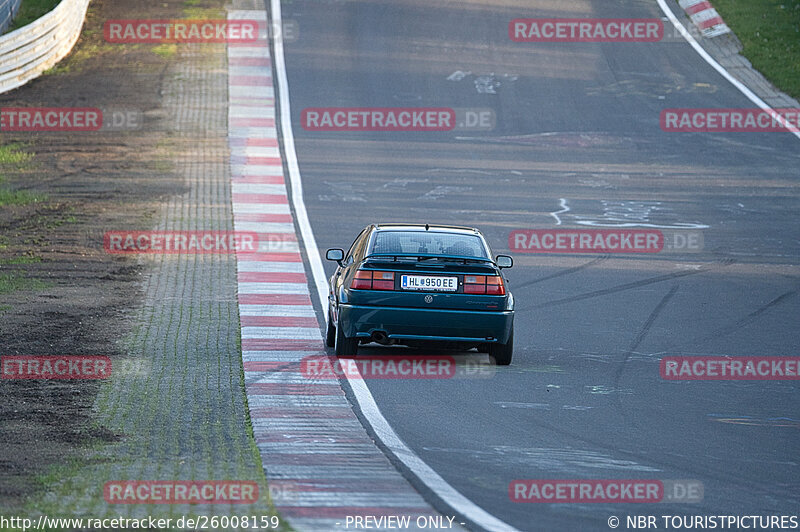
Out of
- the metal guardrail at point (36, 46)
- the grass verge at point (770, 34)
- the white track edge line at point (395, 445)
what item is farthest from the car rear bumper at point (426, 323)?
the grass verge at point (770, 34)

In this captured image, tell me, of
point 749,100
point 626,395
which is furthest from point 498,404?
point 749,100

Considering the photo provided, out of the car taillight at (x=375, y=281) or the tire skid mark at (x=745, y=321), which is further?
the tire skid mark at (x=745, y=321)

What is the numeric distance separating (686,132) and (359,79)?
8.54 m

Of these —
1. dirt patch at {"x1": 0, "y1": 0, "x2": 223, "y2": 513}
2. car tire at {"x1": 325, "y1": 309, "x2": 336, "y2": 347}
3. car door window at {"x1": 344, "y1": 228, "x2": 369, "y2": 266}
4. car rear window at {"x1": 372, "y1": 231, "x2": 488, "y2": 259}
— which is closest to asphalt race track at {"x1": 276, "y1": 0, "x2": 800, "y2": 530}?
car rear window at {"x1": 372, "y1": 231, "x2": 488, "y2": 259}

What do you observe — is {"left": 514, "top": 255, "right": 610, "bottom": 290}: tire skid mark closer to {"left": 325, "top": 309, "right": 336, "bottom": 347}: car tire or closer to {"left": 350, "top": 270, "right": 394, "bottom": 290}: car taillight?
{"left": 325, "top": 309, "right": 336, "bottom": 347}: car tire

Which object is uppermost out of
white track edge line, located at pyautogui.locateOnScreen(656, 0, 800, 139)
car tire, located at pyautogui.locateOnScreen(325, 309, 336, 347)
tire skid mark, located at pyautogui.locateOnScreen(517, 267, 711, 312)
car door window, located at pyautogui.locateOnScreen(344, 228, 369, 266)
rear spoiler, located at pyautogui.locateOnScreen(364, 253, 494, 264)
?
white track edge line, located at pyautogui.locateOnScreen(656, 0, 800, 139)

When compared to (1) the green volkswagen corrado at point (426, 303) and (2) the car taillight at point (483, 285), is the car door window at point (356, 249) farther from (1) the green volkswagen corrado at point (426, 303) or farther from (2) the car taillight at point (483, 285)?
(2) the car taillight at point (483, 285)

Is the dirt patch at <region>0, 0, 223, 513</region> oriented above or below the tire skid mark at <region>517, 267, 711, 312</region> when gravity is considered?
above

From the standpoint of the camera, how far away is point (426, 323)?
11602 mm

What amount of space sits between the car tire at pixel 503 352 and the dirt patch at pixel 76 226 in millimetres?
3904

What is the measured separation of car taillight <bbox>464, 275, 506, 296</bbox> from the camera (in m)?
11.7

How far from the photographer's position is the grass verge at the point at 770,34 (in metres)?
31.3

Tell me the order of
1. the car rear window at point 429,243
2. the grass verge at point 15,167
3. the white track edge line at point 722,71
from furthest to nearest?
the white track edge line at point 722,71
the grass verge at point 15,167
the car rear window at point 429,243

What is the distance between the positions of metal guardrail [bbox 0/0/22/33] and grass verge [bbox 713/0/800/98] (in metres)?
20.6
